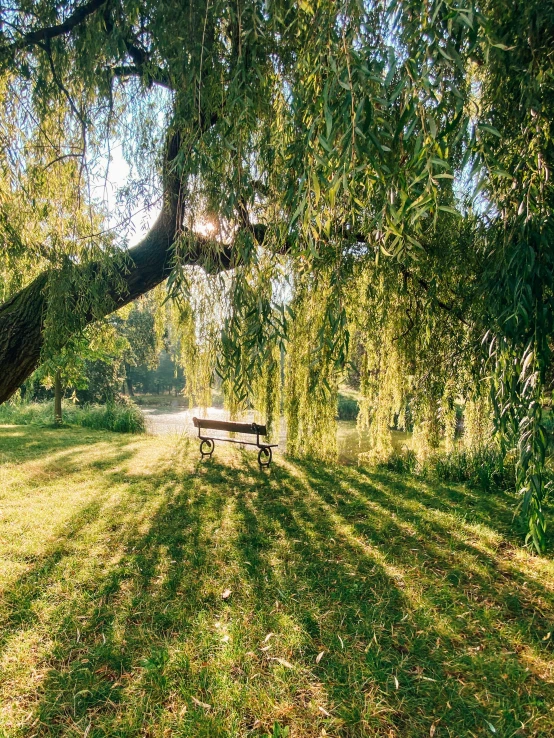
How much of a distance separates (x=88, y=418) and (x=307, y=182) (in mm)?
11380

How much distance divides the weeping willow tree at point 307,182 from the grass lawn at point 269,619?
0.88 meters

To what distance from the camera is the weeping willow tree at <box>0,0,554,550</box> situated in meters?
1.41

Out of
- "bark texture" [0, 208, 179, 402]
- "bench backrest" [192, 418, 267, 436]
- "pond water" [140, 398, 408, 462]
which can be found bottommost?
"pond water" [140, 398, 408, 462]

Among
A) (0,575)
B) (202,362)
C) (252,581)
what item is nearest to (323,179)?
(252,581)

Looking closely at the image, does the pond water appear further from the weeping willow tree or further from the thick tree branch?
the thick tree branch

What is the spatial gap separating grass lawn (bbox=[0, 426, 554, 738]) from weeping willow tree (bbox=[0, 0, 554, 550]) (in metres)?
0.88

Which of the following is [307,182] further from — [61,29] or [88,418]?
[88,418]

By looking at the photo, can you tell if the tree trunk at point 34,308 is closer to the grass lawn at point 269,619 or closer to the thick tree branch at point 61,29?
the thick tree branch at point 61,29

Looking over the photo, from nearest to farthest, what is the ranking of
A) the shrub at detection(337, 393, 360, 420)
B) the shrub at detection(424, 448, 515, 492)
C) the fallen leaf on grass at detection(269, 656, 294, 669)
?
the fallen leaf on grass at detection(269, 656, 294, 669) → the shrub at detection(424, 448, 515, 492) → the shrub at detection(337, 393, 360, 420)

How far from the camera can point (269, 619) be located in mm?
2539

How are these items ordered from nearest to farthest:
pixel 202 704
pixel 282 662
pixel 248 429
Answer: pixel 202 704 < pixel 282 662 < pixel 248 429

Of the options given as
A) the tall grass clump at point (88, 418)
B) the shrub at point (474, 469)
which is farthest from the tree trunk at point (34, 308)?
the tall grass clump at point (88, 418)

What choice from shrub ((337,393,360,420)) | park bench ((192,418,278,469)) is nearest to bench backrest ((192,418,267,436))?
park bench ((192,418,278,469))

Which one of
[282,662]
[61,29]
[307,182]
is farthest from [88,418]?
[307,182]
